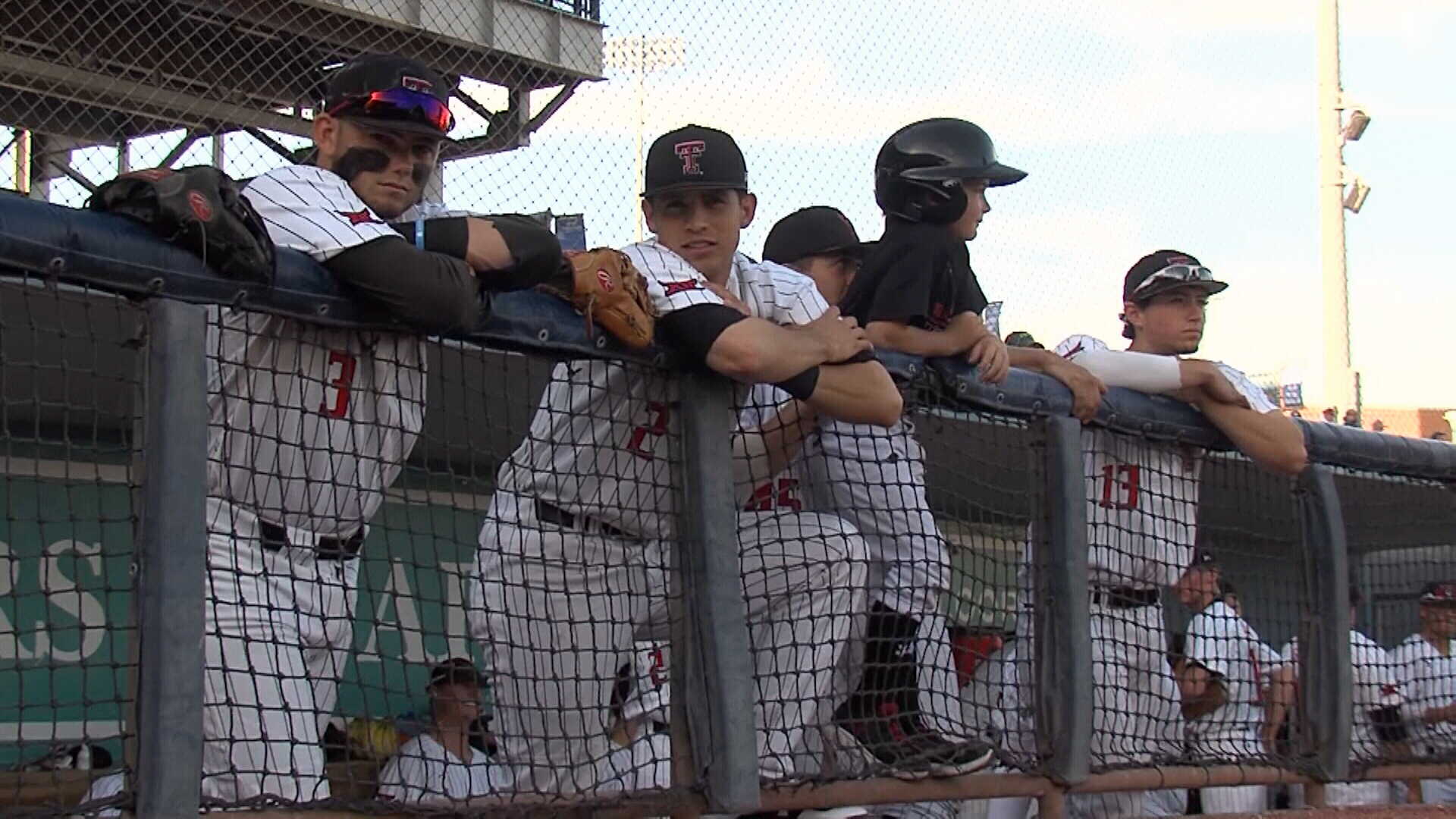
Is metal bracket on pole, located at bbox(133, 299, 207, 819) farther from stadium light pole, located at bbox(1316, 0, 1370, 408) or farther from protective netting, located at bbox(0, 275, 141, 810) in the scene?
stadium light pole, located at bbox(1316, 0, 1370, 408)

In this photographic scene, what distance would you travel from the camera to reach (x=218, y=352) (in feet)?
7.66

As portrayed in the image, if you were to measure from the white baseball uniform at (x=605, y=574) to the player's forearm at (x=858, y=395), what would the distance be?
25 centimetres

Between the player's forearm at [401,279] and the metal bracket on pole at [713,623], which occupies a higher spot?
the player's forearm at [401,279]

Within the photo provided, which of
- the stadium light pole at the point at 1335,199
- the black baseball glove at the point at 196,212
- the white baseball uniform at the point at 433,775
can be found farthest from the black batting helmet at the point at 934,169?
the stadium light pole at the point at 1335,199

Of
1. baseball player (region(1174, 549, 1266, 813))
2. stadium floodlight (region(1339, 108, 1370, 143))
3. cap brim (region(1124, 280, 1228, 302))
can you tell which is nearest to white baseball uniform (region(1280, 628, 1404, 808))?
baseball player (region(1174, 549, 1266, 813))

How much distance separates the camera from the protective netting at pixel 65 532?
230 centimetres

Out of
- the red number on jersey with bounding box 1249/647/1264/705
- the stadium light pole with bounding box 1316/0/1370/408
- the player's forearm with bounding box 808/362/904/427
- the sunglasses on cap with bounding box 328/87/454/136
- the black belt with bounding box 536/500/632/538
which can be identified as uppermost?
the stadium light pole with bounding box 1316/0/1370/408

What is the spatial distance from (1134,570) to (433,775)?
68.1 inches

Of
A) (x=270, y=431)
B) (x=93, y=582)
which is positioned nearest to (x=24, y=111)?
(x=93, y=582)

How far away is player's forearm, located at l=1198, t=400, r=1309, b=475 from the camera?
396 centimetres

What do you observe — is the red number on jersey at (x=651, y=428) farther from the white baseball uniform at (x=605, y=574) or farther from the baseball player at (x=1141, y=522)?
the baseball player at (x=1141, y=522)

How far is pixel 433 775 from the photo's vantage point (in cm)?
305

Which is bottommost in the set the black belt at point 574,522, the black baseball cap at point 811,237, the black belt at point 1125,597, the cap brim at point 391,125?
the black belt at point 1125,597

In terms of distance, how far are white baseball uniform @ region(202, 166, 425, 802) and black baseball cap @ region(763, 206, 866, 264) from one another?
6.70ft
